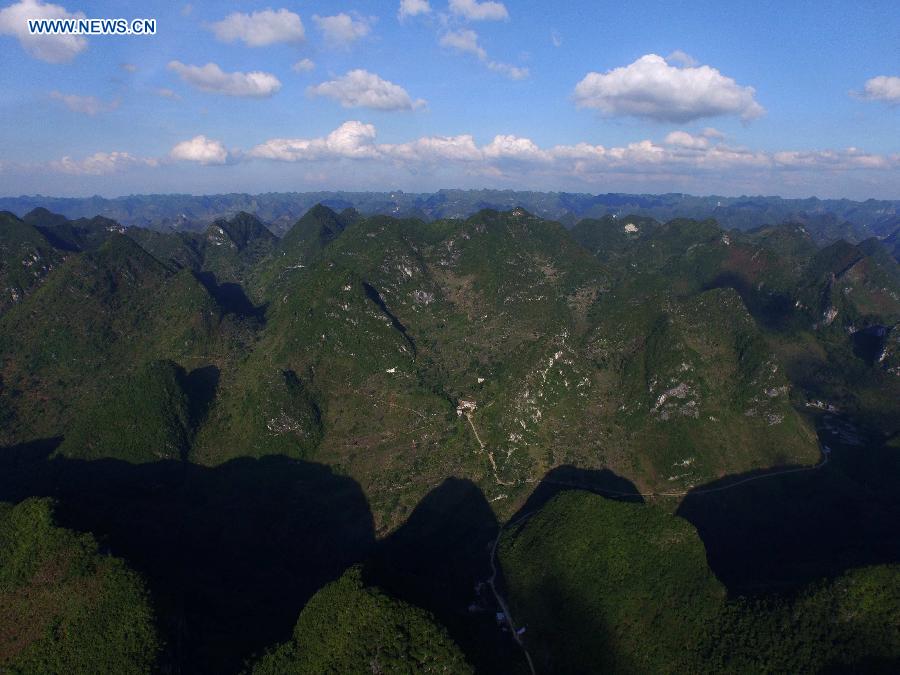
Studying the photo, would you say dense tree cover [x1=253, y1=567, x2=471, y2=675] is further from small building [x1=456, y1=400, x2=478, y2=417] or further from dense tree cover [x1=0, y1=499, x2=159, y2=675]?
small building [x1=456, y1=400, x2=478, y2=417]

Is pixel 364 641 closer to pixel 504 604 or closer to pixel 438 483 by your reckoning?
pixel 504 604

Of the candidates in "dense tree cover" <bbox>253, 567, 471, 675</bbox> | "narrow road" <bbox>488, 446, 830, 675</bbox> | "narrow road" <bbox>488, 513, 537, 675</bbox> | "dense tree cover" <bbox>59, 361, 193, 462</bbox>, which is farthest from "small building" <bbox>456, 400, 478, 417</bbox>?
"dense tree cover" <bbox>59, 361, 193, 462</bbox>

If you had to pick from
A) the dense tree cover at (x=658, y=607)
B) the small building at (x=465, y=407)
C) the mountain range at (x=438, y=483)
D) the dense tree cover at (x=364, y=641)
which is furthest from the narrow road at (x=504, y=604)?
the small building at (x=465, y=407)

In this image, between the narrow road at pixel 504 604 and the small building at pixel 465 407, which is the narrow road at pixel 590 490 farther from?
the small building at pixel 465 407

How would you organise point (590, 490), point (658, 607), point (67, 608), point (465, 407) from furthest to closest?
point (465, 407), point (590, 490), point (658, 607), point (67, 608)

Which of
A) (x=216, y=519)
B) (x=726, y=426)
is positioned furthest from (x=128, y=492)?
(x=726, y=426)

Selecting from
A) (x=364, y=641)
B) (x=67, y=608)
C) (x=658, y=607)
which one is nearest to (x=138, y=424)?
(x=67, y=608)

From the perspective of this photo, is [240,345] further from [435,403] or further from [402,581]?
[402,581]

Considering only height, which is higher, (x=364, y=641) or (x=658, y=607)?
(x=364, y=641)
